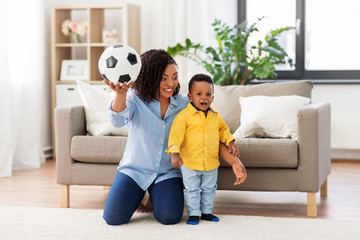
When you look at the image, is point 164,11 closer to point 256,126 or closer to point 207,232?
point 256,126

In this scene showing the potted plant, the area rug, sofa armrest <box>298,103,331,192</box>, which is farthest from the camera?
the potted plant

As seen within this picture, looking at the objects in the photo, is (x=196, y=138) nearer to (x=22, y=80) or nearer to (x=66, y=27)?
(x=22, y=80)

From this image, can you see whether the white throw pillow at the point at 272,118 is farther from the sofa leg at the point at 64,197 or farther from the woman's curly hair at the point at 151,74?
the sofa leg at the point at 64,197

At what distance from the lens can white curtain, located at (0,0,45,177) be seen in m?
4.32

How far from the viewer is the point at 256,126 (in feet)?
10.5

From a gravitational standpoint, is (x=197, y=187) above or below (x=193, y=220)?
above

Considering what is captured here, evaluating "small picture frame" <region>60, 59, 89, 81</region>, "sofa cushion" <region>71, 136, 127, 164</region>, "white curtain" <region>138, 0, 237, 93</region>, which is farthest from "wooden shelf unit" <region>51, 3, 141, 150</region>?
"sofa cushion" <region>71, 136, 127, 164</region>

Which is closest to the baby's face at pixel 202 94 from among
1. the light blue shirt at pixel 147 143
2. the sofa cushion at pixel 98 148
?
the light blue shirt at pixel 147 143

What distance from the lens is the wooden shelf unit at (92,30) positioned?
4891 mm

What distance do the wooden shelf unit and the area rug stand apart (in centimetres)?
230

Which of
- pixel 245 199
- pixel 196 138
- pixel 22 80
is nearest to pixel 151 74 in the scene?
pixel 196 138

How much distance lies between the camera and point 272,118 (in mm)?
3154

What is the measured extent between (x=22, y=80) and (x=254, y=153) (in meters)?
2.51

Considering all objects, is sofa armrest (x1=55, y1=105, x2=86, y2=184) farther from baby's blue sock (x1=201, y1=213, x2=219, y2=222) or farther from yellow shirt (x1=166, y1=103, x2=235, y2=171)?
baby's blue sock (x1=201, y1=213, x2=219, y2=222)
